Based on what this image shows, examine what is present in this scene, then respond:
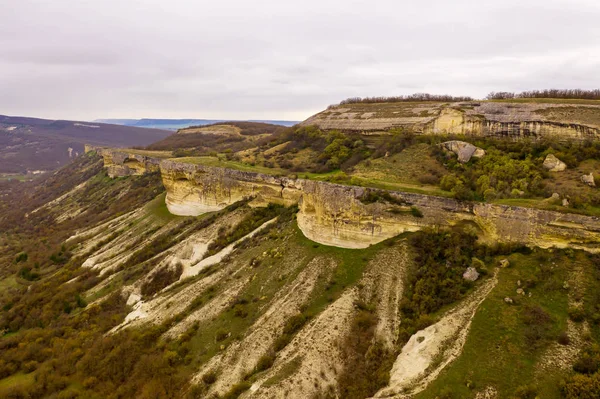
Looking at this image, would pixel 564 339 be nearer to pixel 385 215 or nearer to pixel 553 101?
pixel 385 215

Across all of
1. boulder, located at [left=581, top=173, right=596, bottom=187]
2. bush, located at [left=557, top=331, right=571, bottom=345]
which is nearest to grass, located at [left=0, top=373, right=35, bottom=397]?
bush, located at [left=557, top=331, right=571, bottom=345]

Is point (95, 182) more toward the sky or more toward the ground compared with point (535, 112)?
more toward the ground

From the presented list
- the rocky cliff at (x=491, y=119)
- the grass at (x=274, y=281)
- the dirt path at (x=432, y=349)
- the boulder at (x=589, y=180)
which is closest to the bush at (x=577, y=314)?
the dirt path at (x=432, y=349)

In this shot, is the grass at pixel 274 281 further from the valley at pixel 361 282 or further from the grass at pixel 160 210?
the grass at pixel 160 210

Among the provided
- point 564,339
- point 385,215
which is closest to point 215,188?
point 385,215

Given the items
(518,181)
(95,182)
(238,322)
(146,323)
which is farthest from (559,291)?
(95,182)

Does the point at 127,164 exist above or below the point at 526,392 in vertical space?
above

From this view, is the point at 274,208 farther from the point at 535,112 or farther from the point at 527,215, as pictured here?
the point at 535,112
